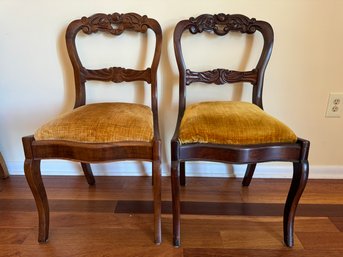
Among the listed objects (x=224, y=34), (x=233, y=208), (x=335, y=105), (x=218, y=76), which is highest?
(x=224, y=34)

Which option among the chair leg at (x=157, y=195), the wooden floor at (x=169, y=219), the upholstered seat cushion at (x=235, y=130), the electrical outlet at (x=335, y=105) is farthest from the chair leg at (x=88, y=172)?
the electrical outlet at (x=335, y=105)

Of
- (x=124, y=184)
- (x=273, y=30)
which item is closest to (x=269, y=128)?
(x=273, y=30)

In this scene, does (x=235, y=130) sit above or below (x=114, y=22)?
below

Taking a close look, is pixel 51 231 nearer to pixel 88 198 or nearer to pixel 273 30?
pixel 88 198

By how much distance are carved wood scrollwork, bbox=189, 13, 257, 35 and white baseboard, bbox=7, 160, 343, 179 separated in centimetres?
68

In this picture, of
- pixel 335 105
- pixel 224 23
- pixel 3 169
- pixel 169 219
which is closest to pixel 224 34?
pixel 224 23

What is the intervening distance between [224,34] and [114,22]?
476 millimetres

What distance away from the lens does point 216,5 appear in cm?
115

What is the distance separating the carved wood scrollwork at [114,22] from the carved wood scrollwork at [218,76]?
0.93 ft

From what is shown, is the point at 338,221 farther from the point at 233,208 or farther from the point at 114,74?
the point at 114,74

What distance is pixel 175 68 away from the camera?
124 centimetres

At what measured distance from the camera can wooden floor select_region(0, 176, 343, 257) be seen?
92 cm

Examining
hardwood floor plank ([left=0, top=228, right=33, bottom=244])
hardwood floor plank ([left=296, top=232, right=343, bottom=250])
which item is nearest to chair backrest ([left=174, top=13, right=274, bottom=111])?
hardwood floor plank ([left=296, top=232, right=343, bottom=250])

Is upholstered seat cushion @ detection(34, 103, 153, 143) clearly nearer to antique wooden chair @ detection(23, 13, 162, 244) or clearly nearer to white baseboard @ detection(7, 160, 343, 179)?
antique wooden chair @ detection(23, 13, 162, 244)
